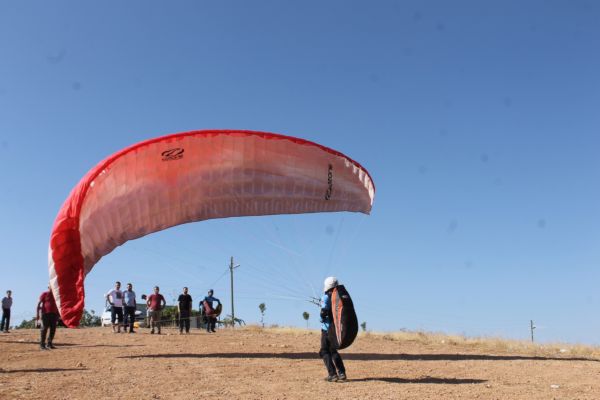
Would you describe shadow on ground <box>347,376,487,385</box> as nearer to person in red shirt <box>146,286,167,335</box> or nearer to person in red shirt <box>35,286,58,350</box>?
person in red shirt <box>35,286,58,350</box>

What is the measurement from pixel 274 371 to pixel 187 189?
5418 millimetres

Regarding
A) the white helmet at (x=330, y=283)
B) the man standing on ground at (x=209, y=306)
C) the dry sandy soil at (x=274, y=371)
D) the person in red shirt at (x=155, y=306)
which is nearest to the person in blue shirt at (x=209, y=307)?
the man standing on ground at (x=209, y=306)

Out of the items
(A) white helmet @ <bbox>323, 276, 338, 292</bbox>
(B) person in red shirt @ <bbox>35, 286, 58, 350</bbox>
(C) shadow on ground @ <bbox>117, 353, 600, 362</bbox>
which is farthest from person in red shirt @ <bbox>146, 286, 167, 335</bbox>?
(A) white helmet @ <bbox>323, 276, 338, 292</bbox>

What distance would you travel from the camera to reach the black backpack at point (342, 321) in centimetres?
951

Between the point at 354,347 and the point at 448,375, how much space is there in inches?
222

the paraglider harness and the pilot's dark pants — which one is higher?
the paraglider harness

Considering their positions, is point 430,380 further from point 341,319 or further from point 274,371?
point 274,371

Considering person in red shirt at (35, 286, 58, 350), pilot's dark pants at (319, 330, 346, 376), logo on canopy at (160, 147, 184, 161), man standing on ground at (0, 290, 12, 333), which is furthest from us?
man standing on ground at (0, 290, 12, 333)

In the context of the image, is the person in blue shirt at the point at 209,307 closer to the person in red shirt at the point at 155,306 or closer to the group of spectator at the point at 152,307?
the group of spectator at the point at 152,307

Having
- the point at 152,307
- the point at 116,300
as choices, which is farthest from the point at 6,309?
the point at 152,307

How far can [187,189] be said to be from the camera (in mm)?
14164

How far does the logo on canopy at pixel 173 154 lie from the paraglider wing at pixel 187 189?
0.02 m

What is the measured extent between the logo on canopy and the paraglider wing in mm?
24

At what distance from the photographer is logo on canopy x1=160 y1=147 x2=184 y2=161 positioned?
13.4 m
